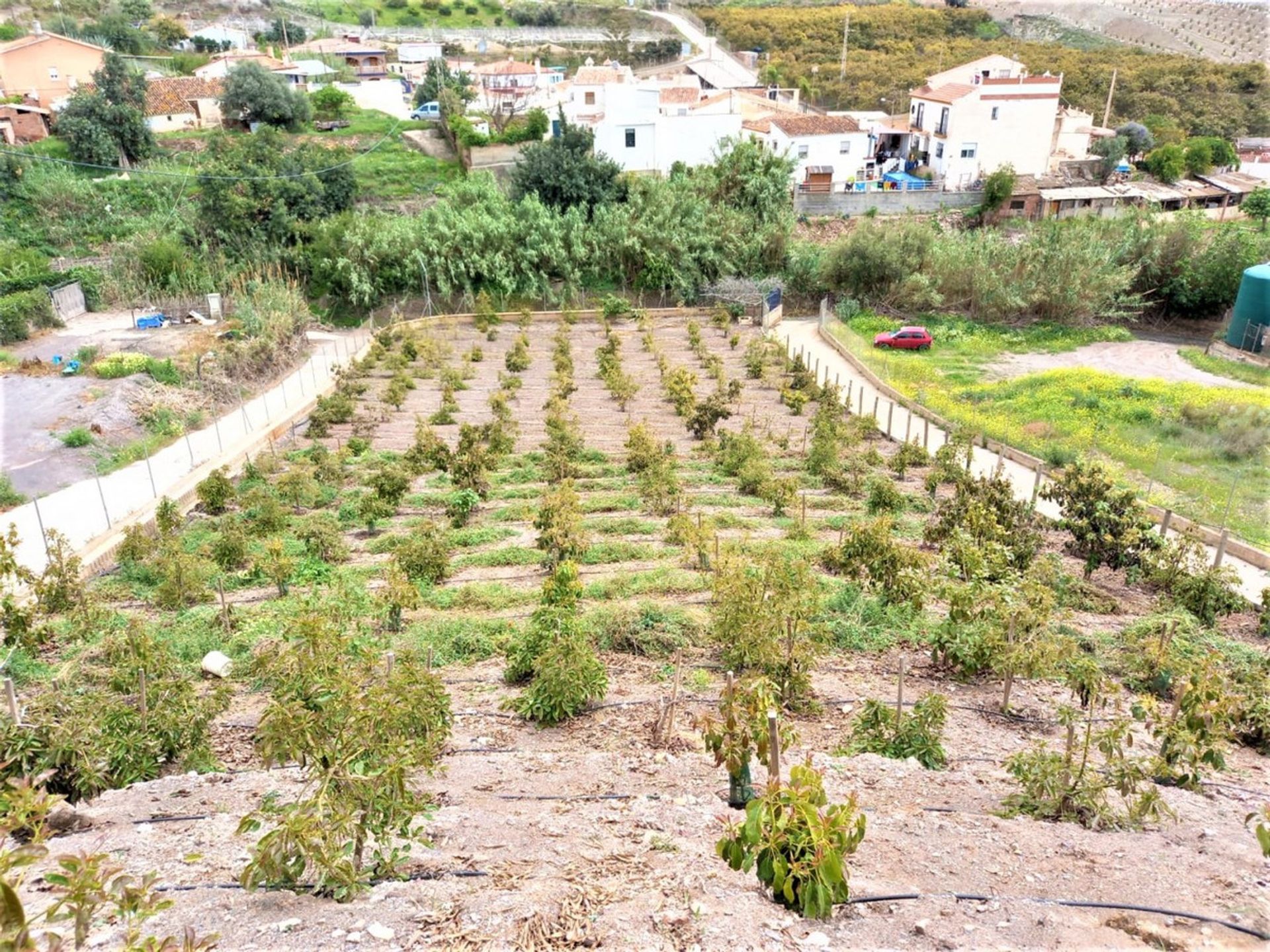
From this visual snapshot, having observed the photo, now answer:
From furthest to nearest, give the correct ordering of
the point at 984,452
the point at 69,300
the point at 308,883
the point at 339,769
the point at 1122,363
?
the point at 69,300
the point at 1122,363
the point at 984,452
the point at 308,883
the point at 339,769

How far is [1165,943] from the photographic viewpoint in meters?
4.40

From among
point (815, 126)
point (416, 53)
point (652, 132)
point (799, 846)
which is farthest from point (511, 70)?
point (799, 846)

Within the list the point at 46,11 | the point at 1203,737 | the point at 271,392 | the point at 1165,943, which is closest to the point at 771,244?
the point at 271,392

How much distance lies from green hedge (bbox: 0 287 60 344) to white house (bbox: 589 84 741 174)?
21.9m

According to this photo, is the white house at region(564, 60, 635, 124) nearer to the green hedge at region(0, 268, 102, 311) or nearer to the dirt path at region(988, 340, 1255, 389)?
the green hedge at region(0, 268, 102, 311)

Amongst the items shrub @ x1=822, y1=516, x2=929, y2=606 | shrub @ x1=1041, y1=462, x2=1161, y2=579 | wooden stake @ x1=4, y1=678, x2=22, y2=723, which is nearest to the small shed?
shrub @ x1=1041, y1=462, x2=1161, y2=579

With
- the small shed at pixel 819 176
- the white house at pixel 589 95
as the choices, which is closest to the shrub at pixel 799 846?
the small shed at pixel 819 176

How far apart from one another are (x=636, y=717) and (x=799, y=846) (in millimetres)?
3707

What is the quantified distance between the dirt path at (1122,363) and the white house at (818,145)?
49.9 feet

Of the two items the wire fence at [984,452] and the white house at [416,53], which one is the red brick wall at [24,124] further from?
the wire fence at [984,452]

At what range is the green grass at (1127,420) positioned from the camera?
1497 cm

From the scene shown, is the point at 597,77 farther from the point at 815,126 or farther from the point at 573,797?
the point at 573,797

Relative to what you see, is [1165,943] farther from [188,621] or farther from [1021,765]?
[188,621]

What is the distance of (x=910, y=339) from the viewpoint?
25.9 m
